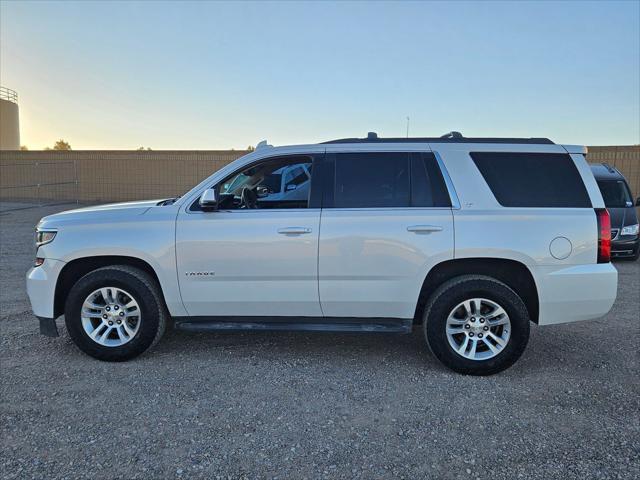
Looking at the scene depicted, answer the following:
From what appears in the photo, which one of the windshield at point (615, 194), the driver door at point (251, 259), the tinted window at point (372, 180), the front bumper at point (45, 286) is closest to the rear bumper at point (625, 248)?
the windshield at point (615, 194)

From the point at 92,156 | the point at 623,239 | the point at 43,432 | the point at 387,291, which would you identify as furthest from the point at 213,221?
the point at 92,156

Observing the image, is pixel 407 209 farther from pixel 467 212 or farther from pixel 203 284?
pixel 203 284

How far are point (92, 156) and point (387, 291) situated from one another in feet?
66.8

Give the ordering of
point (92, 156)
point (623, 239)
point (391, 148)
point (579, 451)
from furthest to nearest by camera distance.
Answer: point (92, 156)
point (623, 239)
point (391, 148)
point (579, 451)

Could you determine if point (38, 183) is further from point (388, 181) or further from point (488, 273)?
point (488, 273)

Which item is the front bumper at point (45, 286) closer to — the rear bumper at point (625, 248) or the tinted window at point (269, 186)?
the tinted window at point (269, 186)

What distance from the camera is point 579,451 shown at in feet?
9.98

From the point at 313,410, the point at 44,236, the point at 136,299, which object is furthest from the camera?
the point at 44,236

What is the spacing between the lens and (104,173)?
21.0 m

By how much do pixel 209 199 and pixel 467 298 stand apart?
2.37m

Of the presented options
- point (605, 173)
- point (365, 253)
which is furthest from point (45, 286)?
point (605, 173)

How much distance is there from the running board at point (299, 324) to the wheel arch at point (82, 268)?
54cm

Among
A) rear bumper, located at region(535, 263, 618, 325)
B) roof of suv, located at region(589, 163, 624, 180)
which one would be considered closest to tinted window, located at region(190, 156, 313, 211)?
rear bumper, located at region(535, 263, 618, 325)

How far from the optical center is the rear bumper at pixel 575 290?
400 centimetres
